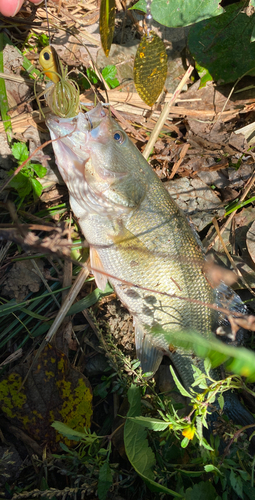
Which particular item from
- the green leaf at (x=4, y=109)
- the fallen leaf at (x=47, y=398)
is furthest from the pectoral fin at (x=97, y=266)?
the green leaf at (x=4, y=109)

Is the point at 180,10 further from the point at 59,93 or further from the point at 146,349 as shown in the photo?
the point at 146,349

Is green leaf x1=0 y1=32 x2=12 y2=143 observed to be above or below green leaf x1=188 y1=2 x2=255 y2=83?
below

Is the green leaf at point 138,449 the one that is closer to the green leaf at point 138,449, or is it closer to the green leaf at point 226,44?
the green leaf at point 138,449

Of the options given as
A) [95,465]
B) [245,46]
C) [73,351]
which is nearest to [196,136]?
[245,46]

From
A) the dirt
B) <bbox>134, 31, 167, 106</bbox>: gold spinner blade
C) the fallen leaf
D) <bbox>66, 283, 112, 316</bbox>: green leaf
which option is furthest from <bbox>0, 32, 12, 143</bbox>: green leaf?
the fallen leaf

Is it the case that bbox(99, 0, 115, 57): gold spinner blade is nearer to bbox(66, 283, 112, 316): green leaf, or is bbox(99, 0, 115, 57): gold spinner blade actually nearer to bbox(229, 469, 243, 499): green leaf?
bbox(66, 283, 112, 316): green leaf

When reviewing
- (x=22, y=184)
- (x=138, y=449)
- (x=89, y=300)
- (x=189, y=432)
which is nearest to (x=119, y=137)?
(x=22, y=184)

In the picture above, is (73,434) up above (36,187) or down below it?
below
